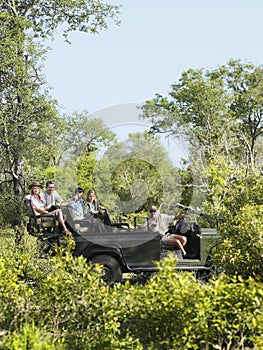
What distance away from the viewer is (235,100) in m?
40.8

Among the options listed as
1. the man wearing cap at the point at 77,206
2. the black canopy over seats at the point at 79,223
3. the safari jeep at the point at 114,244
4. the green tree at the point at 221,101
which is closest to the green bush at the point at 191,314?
the safari jeep at the point at 114,244

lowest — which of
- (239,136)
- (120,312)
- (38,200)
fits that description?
(120,312)

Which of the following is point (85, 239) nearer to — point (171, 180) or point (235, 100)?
point (171, 180)

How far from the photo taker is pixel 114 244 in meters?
10.6

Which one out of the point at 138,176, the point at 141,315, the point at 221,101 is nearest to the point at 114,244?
the point at 141,315

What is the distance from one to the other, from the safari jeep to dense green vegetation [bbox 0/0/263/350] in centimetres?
A: 40

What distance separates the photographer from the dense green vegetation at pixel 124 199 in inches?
209

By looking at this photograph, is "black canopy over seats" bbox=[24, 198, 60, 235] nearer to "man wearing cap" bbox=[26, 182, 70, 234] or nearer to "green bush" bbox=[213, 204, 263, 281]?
"man wearing cap" bbox=[26, 182, 70, 234]

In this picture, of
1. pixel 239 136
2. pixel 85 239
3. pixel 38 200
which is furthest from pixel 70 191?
pixel 239 136

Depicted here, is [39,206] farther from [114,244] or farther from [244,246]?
[244,246]

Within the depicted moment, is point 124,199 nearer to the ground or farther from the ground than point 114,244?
farther from the ground

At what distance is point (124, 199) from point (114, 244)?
818 cm

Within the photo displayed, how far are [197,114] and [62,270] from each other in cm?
3459

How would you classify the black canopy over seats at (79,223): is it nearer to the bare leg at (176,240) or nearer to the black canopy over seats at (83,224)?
the black canopy over seats at (83,224)
